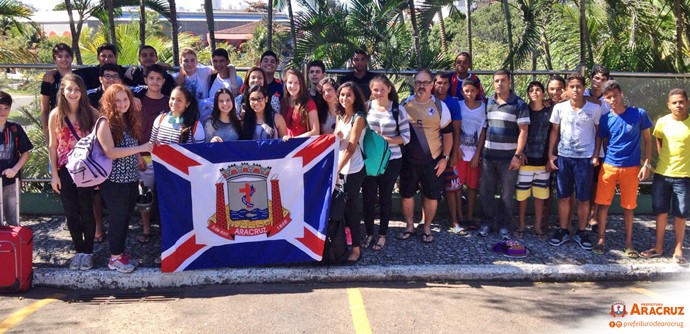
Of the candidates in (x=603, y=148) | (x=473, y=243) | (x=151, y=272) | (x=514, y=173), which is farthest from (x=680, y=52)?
(x=151, y=272)

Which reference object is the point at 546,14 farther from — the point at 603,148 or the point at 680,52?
the point at 603,148

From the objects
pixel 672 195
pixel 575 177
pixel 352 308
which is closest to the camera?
pixel 352 308

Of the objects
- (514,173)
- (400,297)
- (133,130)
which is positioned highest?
(133,130)

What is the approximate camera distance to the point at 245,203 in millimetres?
5434

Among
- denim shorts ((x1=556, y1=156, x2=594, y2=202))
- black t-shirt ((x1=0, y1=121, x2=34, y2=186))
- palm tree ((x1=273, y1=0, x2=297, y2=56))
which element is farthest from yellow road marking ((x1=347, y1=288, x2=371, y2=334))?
palm tree ((x1=273, y1=0, x2=297, y2=56))

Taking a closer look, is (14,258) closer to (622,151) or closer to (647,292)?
(647,292)

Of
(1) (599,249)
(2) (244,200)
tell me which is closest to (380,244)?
(2) (244,200)

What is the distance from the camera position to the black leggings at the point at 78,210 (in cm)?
538

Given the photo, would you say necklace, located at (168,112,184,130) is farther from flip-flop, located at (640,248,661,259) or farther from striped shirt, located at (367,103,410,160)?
flip-flop, located at (640,248,661,259)

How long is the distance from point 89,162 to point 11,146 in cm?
110

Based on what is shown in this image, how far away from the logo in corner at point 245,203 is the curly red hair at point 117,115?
3.13 feet

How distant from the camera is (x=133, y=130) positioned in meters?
5.35

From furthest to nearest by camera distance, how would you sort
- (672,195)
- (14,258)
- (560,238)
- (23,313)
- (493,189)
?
(493,189) → (560,238) → (672,195) → (14,258) → (23,313)

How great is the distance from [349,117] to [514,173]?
2123mm
